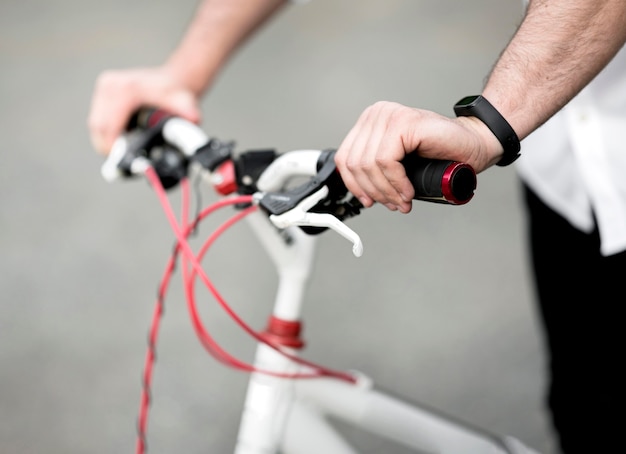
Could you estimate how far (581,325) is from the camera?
1596 millimetres

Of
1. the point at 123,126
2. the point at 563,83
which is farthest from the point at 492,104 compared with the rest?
the point at 123,126

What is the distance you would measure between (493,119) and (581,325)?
0.88 meters

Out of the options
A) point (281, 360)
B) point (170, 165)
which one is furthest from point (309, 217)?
point (170, 165)

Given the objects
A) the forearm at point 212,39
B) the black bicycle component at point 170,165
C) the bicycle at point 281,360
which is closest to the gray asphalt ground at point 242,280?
the forearm at point 212,39

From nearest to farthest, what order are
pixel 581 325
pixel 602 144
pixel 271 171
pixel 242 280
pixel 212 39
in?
pixel 271 171, pixel 602 144, pixel 212 39, pixel 581 325, pixel 242 280

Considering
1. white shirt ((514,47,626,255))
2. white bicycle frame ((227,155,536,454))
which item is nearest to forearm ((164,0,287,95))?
white bicycle frame ((227,155,536,454))

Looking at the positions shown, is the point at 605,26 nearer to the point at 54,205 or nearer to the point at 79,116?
the point at 54,205

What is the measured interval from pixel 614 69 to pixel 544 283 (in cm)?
57

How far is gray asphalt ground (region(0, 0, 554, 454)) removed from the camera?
2734mm

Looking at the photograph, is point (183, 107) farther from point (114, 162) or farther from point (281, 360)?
point (281, 360)

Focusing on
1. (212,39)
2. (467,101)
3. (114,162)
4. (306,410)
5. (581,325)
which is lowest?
(306,410)

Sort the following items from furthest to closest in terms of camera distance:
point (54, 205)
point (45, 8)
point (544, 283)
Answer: point (45, 8)
point (54, 205)
point (544, 283)

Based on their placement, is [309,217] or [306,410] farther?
[306,410]

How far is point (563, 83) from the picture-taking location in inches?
34.9
